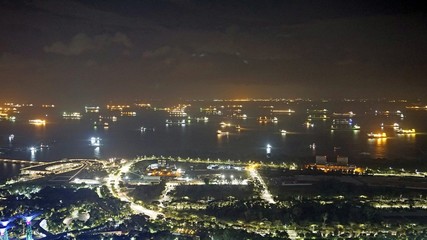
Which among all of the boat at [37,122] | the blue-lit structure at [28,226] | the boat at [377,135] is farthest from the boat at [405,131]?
the boat at [37,122]

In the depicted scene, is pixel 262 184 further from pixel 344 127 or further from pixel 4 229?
pixel 344 127

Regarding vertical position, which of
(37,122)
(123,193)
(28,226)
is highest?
(37,122)

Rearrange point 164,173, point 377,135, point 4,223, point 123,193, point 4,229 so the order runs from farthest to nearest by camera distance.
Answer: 1. point 377,135
2. point 164,173
3. point 123,193
4. point 4,223
5. point 4,229

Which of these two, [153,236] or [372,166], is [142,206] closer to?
[153,236]

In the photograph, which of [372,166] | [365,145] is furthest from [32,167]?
[365,145]

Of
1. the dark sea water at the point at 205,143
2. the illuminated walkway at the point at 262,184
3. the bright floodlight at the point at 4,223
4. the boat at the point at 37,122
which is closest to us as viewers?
the bright floodlight at the point at 4,223

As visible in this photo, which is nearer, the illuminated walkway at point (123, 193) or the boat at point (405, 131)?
the illuminated walkway at point (123, 193)

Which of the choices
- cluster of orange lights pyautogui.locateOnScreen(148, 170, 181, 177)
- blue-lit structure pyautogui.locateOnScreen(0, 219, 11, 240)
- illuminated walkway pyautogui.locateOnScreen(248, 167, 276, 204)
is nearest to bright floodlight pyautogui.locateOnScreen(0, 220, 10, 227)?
blue-lit structure pyautogui.locateOnScreen(0, 219, 11, 240)

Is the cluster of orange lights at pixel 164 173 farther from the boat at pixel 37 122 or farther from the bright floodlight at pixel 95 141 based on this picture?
the boat at pixel 37 122

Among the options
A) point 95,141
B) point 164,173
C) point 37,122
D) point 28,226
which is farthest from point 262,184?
point 37,122
